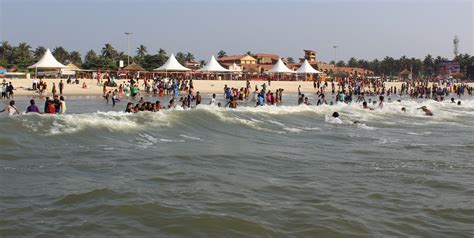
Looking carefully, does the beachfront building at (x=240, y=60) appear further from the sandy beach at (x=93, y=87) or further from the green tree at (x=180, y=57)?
the sandy beach at (x=93, y=87)

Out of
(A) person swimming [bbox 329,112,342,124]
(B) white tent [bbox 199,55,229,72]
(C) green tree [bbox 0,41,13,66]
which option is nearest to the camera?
(A) person swimming [bbox 329,112,342,124]

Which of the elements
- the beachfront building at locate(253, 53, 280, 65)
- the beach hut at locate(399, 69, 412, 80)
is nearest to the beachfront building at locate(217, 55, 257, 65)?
the beachfront building at locate(253, 53, 280, 65)

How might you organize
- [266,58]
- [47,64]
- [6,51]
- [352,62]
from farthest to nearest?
[352,62] → [266,58] → [6,51] → [47,64]

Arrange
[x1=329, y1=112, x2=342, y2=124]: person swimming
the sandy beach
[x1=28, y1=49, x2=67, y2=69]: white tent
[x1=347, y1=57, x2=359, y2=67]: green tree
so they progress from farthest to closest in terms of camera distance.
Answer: [x1=347, y1=57, x2=359, y2=67]: green tree, [x1=28, y1=49, x2=67, y2=69]: white tent, the sandy beach, [x1=329, y1=112, x2=342, y2=124]: person swimming

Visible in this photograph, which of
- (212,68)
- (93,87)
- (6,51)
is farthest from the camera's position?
(6,51)

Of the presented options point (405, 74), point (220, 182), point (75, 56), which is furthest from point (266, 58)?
point (220, 182)

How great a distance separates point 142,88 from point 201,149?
3009cm

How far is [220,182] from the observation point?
816 centimetres

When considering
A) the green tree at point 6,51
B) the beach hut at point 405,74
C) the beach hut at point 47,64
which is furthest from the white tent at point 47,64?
the beach hut at point 405,74

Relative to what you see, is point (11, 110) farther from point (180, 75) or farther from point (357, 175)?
point (180, 75)

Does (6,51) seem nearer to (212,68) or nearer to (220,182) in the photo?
(212,68)

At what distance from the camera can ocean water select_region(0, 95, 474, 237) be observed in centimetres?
596

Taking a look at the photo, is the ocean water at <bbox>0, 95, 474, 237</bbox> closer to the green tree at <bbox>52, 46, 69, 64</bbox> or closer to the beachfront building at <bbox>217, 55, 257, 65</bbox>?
the beachfront building at <bbox>217, 55, 257, 65</bbox>

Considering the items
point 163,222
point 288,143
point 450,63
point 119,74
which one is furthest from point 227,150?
point 450,63
